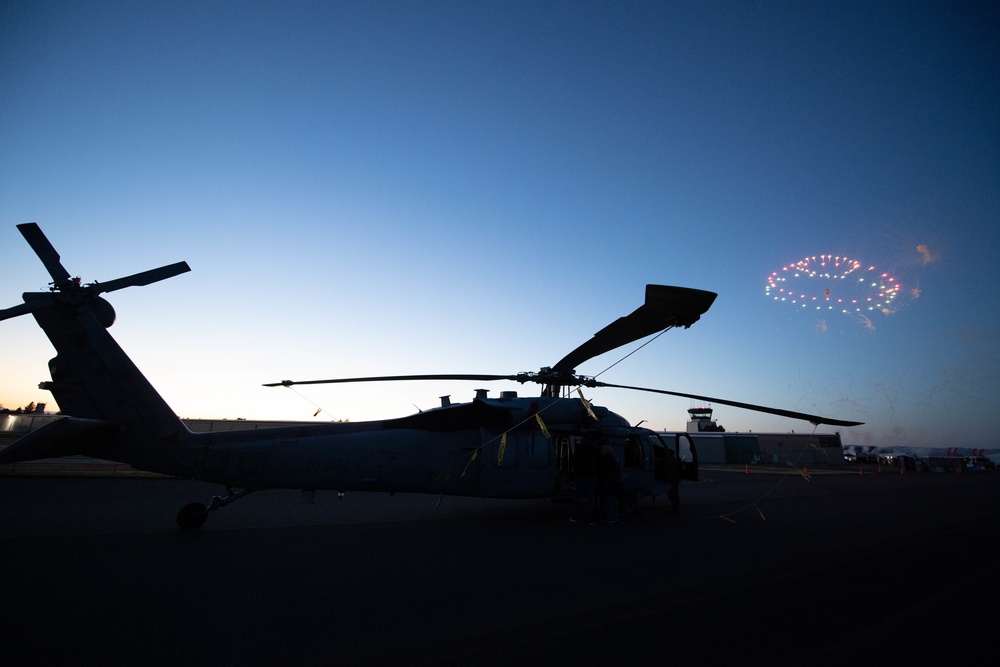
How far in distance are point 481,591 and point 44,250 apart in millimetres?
9826

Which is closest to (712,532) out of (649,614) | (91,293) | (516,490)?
(516,490)

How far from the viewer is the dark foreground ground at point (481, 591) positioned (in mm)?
3406

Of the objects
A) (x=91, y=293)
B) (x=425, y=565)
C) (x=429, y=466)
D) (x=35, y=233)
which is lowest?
(x=425, y=565)

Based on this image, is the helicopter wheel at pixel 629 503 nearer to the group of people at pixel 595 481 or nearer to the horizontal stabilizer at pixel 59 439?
the group of people at pixel 595 481

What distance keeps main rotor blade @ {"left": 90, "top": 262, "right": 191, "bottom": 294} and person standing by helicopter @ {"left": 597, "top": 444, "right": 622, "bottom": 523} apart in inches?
379

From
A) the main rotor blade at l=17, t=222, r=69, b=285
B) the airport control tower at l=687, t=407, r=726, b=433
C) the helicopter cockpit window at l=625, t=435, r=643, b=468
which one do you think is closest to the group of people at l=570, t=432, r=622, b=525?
the helicopter cockpit window at l=625, t=435, r=643, b=468

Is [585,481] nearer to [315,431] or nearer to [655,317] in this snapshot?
[655,317]

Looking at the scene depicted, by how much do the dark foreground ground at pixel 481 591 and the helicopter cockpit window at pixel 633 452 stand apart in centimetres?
210

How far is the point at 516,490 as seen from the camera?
10000 millimetres

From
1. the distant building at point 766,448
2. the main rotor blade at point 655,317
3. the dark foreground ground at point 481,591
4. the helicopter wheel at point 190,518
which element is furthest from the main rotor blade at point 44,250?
the distant building at point 766,448

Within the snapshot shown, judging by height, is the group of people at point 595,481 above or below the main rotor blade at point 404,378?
below

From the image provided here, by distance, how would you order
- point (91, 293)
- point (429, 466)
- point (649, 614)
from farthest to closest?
1. point (429, 466)
2. point (91, 293)
3. point (649, 614)

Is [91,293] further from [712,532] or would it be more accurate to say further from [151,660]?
[712,532]

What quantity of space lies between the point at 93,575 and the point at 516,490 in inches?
286
